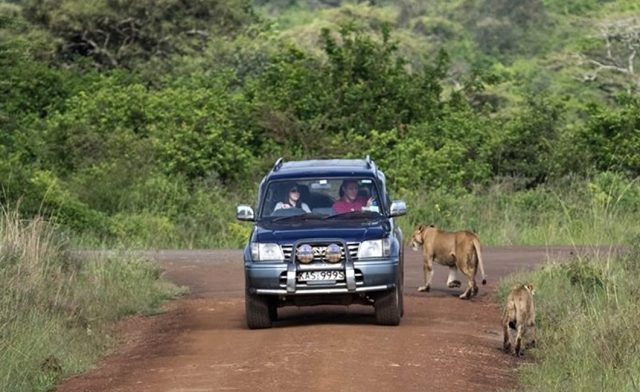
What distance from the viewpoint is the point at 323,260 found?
1600 cm

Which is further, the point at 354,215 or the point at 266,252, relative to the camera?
the point at 354,215

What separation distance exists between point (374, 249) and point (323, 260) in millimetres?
527

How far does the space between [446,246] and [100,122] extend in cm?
2187

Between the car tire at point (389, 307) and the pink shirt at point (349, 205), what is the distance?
1.09 metres

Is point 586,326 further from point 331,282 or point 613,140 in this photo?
point 613,140

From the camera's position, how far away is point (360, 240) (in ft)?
52.8

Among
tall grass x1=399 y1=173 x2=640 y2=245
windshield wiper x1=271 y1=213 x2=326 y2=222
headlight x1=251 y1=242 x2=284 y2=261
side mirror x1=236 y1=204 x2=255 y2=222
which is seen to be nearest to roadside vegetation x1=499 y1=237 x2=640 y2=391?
windshield wiper x1=271 y1=213 x2=326 y2=222

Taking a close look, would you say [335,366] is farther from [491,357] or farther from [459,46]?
[459,46]

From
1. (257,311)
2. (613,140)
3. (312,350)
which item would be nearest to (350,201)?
(257,311)

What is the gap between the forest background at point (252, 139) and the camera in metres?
31.2

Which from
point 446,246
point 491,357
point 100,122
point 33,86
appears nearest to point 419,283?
point 446,246

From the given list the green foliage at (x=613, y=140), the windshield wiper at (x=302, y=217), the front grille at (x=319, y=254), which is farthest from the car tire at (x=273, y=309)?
the green foliage at (x=613, y=140)

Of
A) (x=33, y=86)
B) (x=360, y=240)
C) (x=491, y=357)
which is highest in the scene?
(x=33, y=86)

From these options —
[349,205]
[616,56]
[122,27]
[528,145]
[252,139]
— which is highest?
[122,27]
